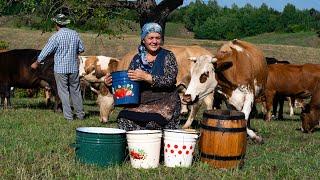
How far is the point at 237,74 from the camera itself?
9656 mm

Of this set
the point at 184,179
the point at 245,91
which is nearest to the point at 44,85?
the point at 245,91

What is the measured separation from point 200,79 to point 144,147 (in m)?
2.18

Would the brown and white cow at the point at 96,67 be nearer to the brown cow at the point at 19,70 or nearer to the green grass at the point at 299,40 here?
the brown cow at the point at 19,70

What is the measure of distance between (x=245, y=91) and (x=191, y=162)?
308cm

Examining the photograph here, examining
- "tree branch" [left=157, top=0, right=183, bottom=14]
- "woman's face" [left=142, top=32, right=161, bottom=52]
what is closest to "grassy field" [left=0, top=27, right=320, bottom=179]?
"woman's face" [left=142, top=32, right=161, bottom=52]

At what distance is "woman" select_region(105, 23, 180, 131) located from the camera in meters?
7.10

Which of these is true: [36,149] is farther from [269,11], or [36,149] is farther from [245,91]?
[269,11]

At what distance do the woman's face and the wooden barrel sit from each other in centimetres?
109

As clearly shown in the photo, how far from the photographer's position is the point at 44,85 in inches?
627

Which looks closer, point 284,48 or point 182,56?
point 182,56

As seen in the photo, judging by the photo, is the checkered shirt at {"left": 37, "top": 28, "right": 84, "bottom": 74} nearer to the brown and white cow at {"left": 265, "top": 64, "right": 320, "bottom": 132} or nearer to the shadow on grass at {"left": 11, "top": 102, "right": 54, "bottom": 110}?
the shadow on grass at {"left": 11, "top": 102, "right": 54, "bottom": 110}

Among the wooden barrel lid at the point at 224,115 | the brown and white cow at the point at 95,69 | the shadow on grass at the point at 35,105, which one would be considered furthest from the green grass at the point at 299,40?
the wooden barrel lid at the point at 224,115

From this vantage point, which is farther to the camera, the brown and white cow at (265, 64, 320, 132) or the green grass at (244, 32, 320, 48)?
the green grass at (244, 32, 320, 48)

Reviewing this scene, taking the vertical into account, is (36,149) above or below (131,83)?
below
